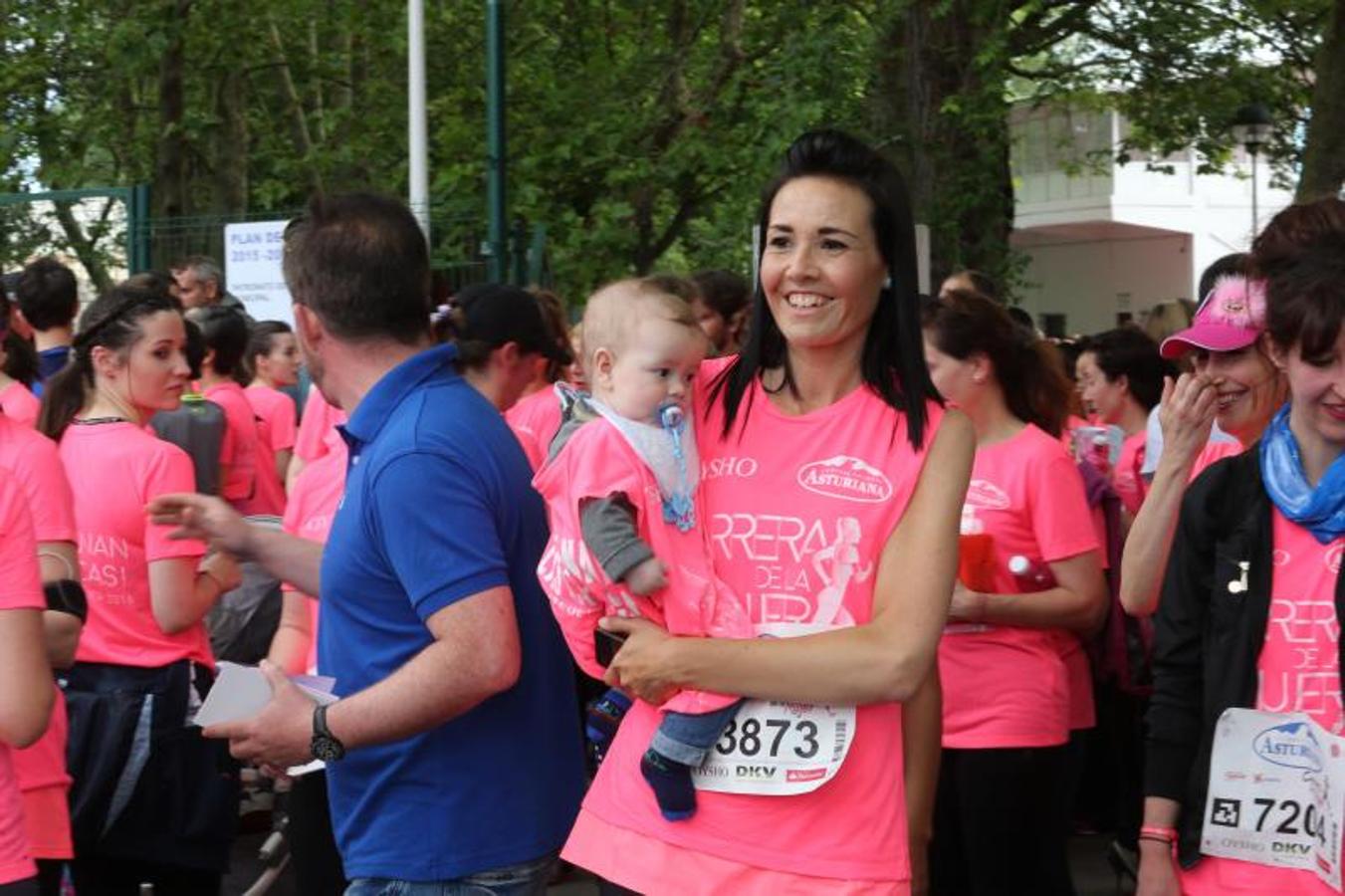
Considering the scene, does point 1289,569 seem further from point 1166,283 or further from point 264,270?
point 1166,283

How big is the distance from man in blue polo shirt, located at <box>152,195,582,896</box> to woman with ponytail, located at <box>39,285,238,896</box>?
1862 millimetres

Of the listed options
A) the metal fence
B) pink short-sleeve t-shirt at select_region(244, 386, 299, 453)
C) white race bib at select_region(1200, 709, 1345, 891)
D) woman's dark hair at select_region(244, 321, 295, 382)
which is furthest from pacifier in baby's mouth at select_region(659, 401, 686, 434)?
the metal fence

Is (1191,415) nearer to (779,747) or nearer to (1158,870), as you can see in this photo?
(1158,870)

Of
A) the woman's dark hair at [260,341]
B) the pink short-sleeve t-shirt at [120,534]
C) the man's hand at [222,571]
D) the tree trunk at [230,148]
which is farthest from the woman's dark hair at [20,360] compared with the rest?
the tree trunk at [230,148]

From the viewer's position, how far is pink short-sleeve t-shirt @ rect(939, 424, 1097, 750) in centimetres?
559

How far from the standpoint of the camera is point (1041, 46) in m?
20.7

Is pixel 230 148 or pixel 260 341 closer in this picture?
pixel 260 341

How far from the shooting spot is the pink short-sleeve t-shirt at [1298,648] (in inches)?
142

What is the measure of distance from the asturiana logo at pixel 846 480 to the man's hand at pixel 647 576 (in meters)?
0.27

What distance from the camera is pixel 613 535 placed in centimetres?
338

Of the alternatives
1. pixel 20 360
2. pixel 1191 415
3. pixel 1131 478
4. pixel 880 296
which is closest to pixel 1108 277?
pixel 1131 478

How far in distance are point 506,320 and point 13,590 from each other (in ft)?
8.16

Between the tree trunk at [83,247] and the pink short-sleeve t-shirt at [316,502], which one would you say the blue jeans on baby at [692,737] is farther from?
the tree trunk at [83,247]

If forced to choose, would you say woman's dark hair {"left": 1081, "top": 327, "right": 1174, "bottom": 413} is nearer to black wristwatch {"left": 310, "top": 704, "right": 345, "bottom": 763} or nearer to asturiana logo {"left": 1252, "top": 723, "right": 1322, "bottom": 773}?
asturiana logo {"left": 1252, "top": 723, "right": 1322, "bottom": 773}
